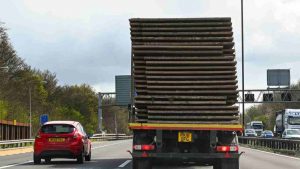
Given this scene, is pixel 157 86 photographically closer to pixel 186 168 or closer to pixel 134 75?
pixel 134 75

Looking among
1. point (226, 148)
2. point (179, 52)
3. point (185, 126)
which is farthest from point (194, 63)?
point (226, 148)

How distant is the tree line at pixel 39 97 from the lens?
81.9 m

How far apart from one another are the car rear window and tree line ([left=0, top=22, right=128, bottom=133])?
41.5 meters

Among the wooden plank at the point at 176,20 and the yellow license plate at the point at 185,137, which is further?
the wooden plank at the point at 176,20

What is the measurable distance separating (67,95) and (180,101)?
406 feet

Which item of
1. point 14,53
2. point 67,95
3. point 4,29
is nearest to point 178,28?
point 4,29

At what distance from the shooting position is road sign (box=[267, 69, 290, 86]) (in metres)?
77.3

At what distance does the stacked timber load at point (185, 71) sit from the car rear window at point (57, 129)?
800 centimetres

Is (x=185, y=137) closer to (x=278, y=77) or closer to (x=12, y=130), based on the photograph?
(x=12, y=130)

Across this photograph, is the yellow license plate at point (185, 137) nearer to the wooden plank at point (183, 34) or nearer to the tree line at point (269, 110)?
the wooden plank at point (183, 34)

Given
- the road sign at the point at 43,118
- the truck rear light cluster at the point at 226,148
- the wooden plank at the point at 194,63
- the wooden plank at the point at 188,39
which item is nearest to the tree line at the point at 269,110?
the road sign at the point at 43,118

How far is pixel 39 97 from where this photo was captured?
10794cm

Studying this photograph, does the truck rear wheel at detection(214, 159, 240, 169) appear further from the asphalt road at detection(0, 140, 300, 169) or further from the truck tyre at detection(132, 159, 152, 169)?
the asphalt road at detection(0, 140, 300, 169)

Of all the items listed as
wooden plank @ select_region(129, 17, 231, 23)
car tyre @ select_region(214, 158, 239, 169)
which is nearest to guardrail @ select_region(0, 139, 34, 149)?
wooden plank @ select_region(129, 17, 231, 23)
